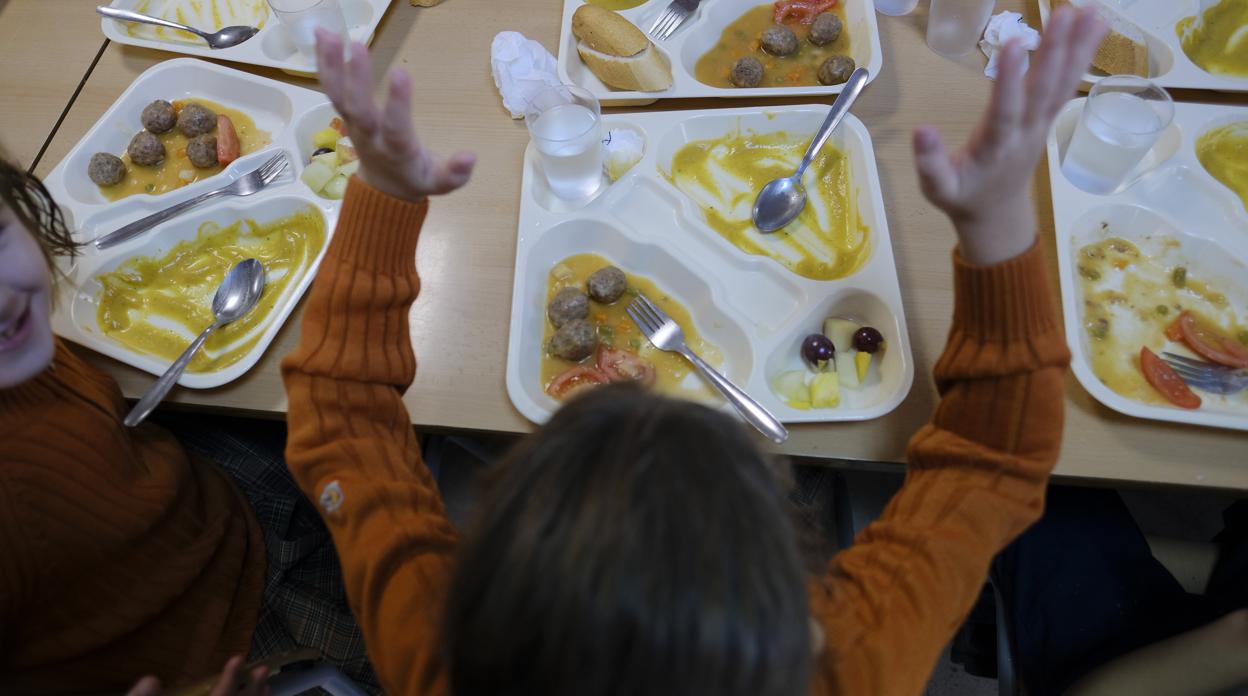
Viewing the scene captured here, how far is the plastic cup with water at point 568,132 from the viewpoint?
138cm

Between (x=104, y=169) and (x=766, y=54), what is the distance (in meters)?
1.42

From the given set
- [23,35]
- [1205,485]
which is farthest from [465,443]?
[23,35]

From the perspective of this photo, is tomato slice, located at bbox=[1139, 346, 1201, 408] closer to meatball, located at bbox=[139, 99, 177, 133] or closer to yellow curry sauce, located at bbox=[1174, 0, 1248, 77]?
yellow curry sauce, located at bbox=[1174, 0, 1248, 77]

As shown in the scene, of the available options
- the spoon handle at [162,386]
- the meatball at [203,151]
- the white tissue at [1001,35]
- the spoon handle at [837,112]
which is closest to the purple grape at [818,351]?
the spoon handle at [837,112]

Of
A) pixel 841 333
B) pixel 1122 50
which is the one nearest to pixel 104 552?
pixel 841 333

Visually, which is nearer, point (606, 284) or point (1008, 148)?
point (1008, 148)

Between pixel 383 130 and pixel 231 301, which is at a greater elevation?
pixel 383 130

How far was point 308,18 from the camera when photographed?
1.58 meters

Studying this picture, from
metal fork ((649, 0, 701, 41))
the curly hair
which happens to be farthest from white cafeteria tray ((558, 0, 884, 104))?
the curly hair

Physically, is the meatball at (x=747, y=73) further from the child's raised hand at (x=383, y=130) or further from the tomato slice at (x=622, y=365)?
the child's raised hand at (x=383, y=130)

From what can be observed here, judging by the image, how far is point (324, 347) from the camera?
1.06m

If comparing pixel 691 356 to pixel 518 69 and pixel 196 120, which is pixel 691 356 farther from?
pixel 196 120

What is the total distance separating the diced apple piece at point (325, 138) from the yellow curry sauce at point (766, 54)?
30.9 inches

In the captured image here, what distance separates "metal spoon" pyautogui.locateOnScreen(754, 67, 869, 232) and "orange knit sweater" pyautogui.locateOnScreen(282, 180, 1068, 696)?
0.48 meters
